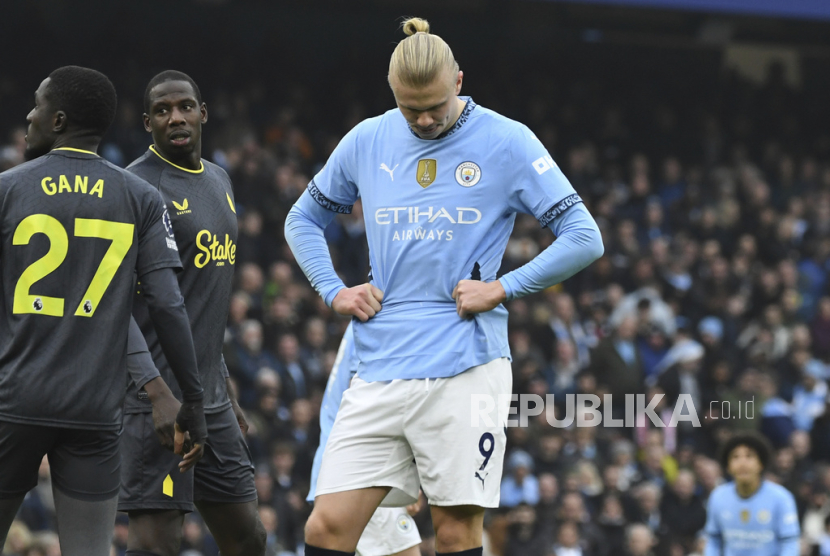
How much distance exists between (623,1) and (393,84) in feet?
43.4

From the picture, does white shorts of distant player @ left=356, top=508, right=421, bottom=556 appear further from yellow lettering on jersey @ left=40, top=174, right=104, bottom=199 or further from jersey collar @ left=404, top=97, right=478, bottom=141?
yellow lettering on jersey @ left=40, top=174, right=104, bottom=199

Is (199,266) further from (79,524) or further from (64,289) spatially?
(79,524)

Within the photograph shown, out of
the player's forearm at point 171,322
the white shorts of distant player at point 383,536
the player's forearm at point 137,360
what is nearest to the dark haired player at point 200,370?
the player's forearm at point 137,360

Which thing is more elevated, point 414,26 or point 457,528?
point 414,26

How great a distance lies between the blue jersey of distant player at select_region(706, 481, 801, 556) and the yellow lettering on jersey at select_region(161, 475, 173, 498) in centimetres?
484

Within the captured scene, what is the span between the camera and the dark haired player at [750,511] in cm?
816

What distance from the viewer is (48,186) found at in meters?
3.91

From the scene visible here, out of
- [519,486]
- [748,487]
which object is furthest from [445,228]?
[519,486]

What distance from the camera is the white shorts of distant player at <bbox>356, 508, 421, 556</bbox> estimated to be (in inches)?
223

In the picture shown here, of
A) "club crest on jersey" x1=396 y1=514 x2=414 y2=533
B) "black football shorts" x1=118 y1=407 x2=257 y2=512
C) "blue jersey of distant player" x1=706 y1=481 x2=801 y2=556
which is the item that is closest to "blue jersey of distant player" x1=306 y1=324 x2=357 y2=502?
"club crest on jersey" x1=396 y1=514 x2=414 y2=533

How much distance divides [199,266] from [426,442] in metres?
A: 1.18

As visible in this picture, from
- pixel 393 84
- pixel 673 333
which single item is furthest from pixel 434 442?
pixel 673 333

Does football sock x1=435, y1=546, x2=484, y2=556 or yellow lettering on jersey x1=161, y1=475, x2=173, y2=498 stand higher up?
yellow lettering on jersey x1=161, y1=475, x2=173, y2=498

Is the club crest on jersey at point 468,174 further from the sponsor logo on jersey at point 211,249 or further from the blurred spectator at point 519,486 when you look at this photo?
the blurred spectator at point 519,486
